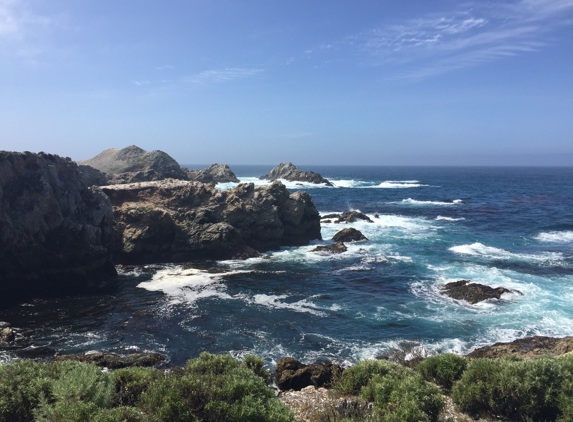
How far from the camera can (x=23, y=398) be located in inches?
312

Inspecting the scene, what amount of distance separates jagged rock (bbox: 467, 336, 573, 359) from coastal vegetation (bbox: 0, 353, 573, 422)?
5988 millimetres

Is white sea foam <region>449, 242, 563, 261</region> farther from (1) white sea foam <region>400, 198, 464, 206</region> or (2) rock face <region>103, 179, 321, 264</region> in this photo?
(1) white sea foam <region>400, 198, 464, 206</region>

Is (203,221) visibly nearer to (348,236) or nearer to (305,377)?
(348,236)

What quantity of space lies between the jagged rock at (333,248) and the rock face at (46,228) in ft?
61.3

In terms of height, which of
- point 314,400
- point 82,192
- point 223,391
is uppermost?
point 82,192

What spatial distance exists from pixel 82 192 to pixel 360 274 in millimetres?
Answer: 23524

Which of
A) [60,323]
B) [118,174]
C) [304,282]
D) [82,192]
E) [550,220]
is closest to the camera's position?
[60,323]

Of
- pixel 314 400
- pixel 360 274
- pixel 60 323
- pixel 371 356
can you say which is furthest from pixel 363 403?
pixel 360 274

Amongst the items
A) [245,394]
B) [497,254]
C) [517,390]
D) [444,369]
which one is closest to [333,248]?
[497,254]

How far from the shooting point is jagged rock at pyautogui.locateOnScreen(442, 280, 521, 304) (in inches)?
939

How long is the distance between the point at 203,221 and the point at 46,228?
1301 cm

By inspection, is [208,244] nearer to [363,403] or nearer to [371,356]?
[371,356]

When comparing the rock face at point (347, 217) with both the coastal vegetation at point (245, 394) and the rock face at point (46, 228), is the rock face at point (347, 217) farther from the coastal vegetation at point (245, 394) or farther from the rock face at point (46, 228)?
the coastal vegetation at point (245, 394)

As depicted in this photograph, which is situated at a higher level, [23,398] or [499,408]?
[23,398]
